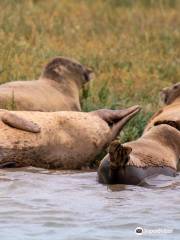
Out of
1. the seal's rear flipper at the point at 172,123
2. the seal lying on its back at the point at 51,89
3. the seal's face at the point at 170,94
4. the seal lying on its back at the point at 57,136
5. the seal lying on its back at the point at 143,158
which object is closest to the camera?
the seal lying on its back at the point at 143,158

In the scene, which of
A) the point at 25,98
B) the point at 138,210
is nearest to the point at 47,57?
the point at 25,98

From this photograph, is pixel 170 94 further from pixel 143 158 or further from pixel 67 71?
pixel 143 158

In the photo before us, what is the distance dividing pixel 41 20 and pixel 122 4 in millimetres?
2753

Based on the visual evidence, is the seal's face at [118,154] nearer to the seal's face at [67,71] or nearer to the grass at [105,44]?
the grass at [105,44]

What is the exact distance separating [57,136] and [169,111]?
1642 millimetres

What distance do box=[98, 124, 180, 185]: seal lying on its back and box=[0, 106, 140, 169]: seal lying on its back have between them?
3.02 feet

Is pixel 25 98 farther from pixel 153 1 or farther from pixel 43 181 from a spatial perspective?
pixel 153 1

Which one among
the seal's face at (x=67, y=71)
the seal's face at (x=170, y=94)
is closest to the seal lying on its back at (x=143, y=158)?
the seal's face at (x=170, y=94)

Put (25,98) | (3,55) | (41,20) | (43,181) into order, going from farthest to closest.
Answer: (41,20)
(3,55)
(25,98)
(43,181)

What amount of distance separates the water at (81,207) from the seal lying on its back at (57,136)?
24 cm

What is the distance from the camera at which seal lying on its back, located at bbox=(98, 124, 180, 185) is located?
8.64 metres

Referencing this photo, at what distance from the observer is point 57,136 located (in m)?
10.5

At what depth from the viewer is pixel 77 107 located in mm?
12672

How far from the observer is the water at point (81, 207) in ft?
23.9
